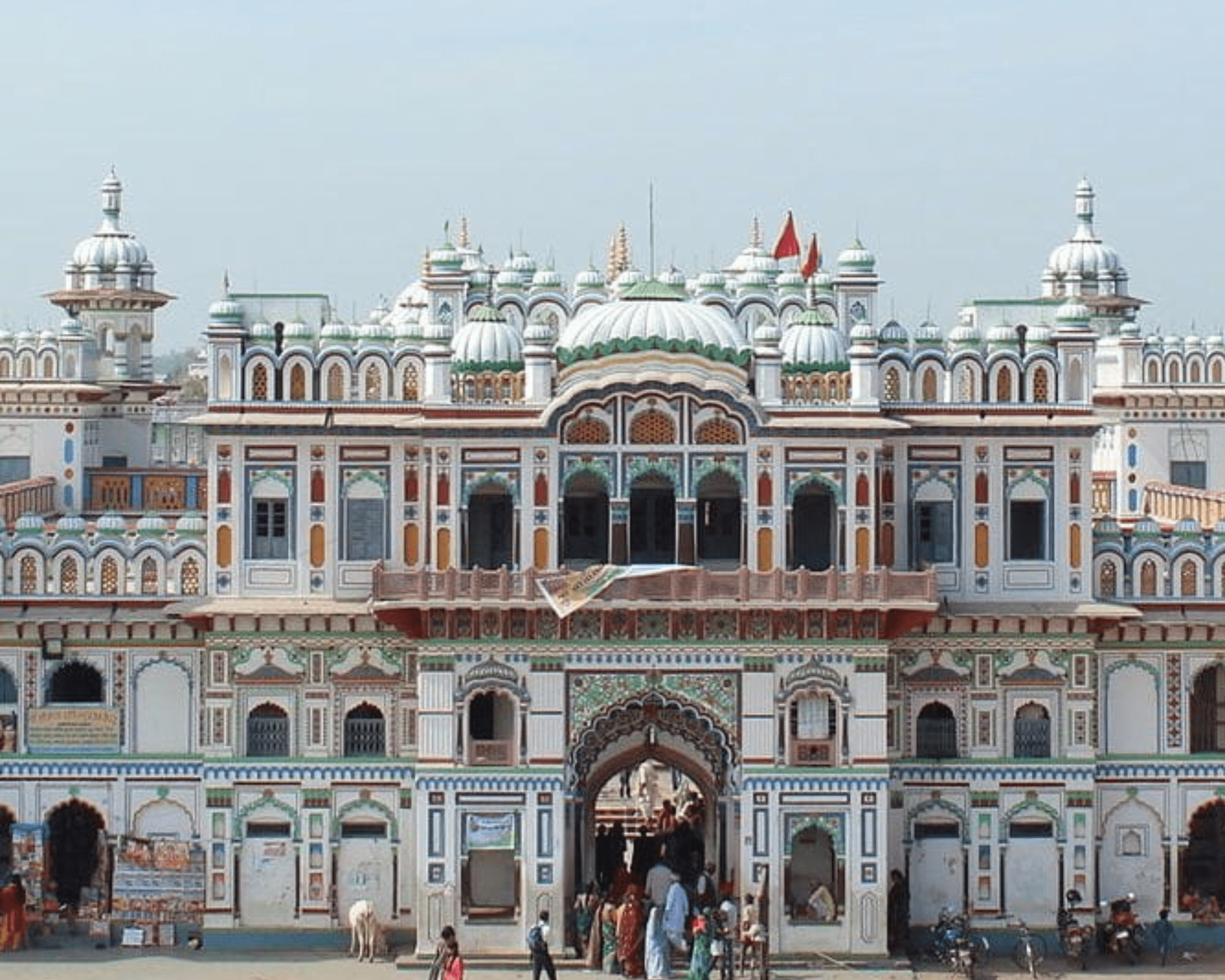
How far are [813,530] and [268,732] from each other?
21.3 ft

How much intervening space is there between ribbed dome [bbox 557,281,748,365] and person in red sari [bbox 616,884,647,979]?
5972 mm

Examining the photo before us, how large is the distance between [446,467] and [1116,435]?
19.1 m

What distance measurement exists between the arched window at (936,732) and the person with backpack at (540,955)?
16.6 feet

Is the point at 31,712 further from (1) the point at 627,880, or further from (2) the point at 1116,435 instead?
(2) the point at 1116,435

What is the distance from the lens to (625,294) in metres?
37.4

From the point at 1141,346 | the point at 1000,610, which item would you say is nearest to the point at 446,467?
the point at 1000,610

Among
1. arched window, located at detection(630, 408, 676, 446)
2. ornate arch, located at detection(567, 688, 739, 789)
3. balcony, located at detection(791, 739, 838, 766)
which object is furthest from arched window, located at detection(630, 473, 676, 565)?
balcony, located at detection(791, 739, 838, 766)

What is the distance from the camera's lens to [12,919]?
123 feet

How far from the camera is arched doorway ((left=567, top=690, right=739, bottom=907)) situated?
3691cm

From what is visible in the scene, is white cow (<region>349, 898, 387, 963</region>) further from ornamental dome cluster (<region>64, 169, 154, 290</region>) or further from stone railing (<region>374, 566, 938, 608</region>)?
ornamental dome cluster (<region>64, 169, 154, 290</region>)

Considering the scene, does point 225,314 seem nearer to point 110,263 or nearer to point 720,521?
point 720,521

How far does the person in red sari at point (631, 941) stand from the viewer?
35.8 metres

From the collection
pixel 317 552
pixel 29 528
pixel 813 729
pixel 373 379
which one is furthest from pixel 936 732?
pixel 29 528

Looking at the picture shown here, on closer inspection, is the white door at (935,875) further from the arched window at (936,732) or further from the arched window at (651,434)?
the arched window at (651,434)
